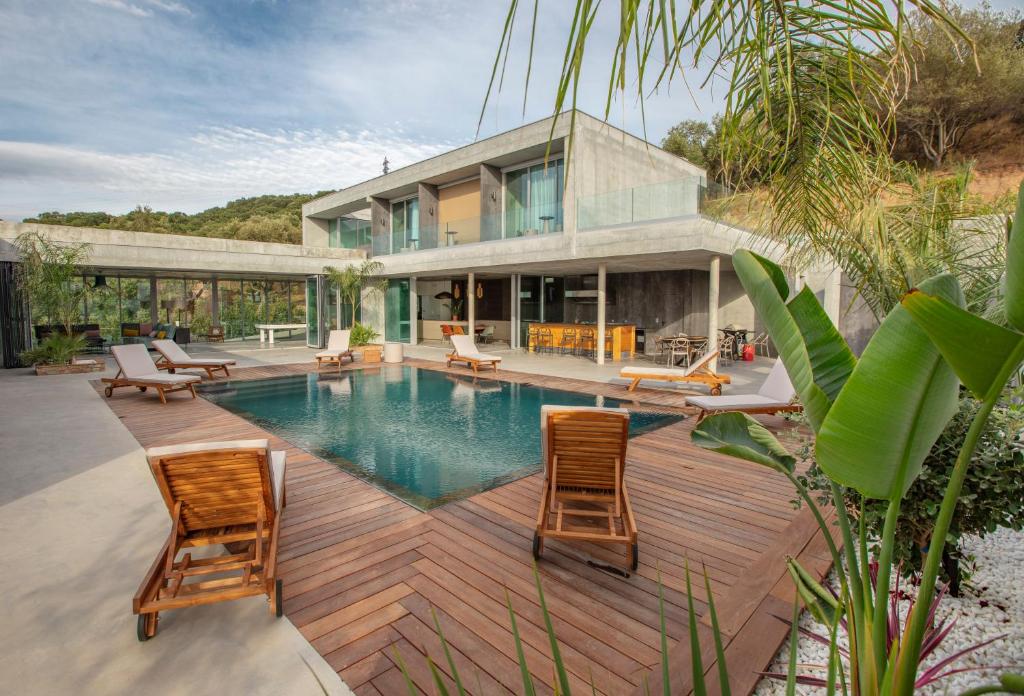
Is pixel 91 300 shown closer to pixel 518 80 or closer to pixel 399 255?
pixel 399 255

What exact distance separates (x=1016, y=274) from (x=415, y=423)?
25.5 ft

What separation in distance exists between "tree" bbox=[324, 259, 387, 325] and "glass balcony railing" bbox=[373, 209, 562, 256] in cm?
108

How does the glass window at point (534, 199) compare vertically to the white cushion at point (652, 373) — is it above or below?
above

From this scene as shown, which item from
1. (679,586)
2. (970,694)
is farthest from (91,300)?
(970,694)

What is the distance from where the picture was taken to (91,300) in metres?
20.4

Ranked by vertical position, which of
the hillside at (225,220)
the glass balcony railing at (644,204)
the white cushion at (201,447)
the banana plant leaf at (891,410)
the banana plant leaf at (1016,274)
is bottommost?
the white cushion at (201,447)

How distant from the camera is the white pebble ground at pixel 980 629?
228 centimetres

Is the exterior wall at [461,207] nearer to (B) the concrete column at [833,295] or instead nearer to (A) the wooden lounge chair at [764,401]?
(B) the concrete column at [833,295]

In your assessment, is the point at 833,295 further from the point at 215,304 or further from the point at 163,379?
the point at 215,304

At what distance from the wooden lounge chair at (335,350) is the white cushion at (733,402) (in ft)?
33.1

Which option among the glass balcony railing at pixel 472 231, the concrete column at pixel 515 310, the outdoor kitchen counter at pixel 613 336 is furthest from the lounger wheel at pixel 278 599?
the concrete column at pixel 515 310

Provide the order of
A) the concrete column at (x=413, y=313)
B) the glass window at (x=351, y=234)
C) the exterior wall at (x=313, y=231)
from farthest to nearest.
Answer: the exterior wall at (x=313, y=231), the glass window at (x=351, y=234), the concrete column at (x=413, y=313)

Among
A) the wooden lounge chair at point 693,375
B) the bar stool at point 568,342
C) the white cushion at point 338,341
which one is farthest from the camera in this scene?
the bar stool at point 568,342

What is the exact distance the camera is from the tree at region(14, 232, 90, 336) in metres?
12.4
